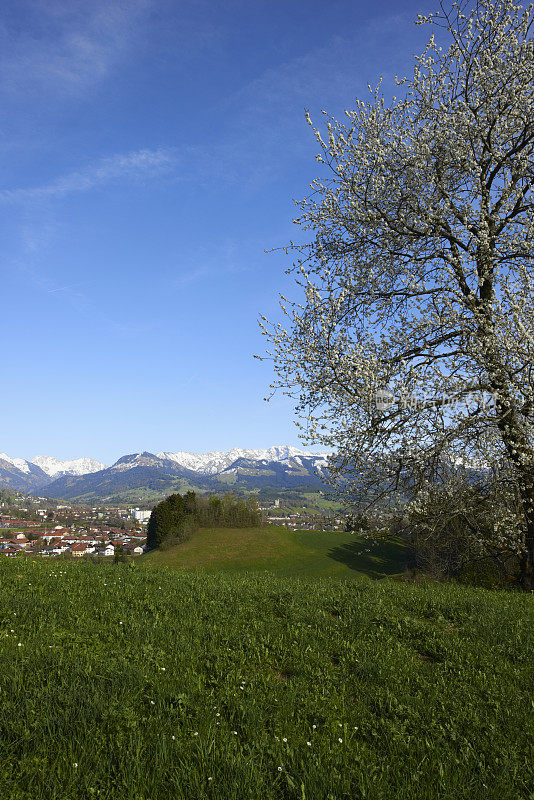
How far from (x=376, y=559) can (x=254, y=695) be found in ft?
271

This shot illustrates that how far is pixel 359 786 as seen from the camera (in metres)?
4.34

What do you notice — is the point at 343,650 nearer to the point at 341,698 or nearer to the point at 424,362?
the point at 341,698

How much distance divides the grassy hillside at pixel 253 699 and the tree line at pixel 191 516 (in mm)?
86479

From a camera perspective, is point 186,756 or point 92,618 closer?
point 186,756

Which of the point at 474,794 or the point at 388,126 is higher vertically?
the point at 388,126

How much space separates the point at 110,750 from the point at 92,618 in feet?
11.9

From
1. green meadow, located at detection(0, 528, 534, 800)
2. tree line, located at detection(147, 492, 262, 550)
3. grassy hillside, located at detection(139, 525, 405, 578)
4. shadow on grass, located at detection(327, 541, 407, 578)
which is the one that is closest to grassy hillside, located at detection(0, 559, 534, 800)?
green meadow, located at detection(0, 528, 534, 800)

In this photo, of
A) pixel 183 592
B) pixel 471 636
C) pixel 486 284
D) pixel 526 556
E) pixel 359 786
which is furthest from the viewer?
pixel 526 556

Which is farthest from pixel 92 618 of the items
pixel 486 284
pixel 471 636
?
pixel 486 284

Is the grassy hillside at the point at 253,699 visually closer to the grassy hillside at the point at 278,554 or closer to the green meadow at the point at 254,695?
the green meadow at the point at 254,695

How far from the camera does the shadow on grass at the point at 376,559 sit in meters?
76.1

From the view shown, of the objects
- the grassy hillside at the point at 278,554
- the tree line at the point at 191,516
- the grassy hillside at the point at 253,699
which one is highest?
the grassy hillside at the point at 253,699

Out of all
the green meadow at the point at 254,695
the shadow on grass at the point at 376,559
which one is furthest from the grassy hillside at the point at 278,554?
the green meadow at the point at 254,695

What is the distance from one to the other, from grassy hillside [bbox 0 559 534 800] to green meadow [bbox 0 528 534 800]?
0.07ft
